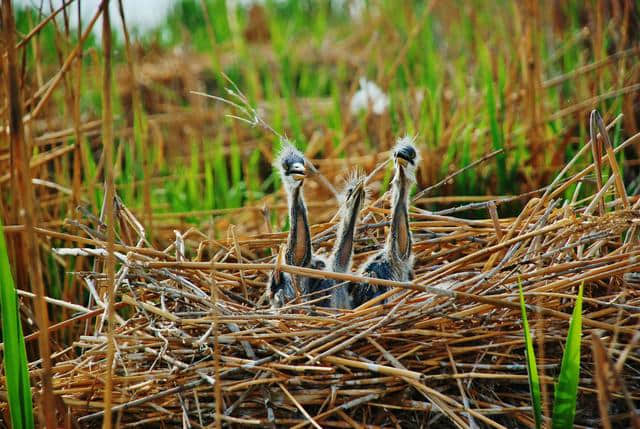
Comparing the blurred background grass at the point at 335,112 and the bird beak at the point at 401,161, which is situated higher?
the blurred background grass at the point at 335,112

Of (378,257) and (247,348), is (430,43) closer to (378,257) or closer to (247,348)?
(378,257)

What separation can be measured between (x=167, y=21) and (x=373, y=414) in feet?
21.2

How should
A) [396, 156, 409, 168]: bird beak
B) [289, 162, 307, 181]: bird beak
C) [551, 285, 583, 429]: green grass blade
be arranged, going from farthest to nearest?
[289, 162, 307, 181]: bird beak → [396, 156, 409, 168]: bird beak → [551, 285, 583, 429]: green grass blade

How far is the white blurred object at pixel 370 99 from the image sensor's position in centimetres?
484

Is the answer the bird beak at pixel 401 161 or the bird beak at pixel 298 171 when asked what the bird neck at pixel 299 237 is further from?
the bird beak at pixel 401 161

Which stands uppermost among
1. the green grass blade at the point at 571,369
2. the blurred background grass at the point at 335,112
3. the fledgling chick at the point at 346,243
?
the blurred background grass at the point at 335,112

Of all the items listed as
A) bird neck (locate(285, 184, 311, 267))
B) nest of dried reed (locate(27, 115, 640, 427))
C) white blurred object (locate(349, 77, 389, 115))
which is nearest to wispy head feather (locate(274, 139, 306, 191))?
bird neck (locate(285, 184, 311, 267))

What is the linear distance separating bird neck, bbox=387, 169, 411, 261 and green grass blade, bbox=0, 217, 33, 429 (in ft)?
4.40

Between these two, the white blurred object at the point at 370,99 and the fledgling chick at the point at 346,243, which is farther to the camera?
the white blurred object at the point at 370,99

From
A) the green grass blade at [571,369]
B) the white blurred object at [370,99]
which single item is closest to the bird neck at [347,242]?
the green grass blade at [571,369]

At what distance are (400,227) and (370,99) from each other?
2244 millimetres

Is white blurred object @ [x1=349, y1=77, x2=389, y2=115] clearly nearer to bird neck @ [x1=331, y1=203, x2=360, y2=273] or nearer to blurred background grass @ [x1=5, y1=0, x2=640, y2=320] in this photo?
blurred background grass @ [x1=5, y1=0, x2=640, y2=320]

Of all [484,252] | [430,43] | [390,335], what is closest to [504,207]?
[484,252]

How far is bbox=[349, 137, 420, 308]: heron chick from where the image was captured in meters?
2.76
